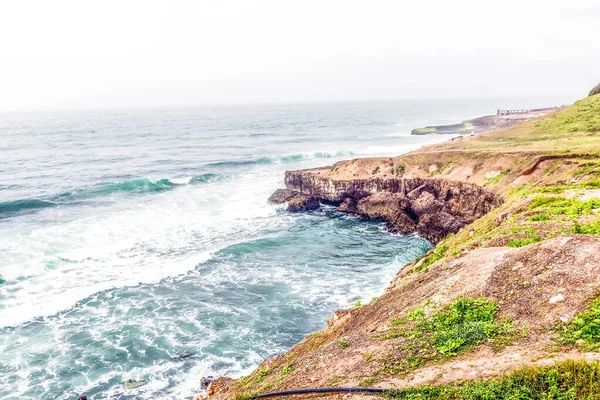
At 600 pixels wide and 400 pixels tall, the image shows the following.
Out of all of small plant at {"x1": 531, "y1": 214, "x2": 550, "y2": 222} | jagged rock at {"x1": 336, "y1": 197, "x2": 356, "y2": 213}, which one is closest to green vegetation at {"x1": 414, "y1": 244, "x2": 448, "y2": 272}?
small plant at {"x1": 531, "y1": 214, "x2": 550, "y2": 222}

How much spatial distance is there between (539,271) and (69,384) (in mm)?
20210

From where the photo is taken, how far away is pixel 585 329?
30.5 feet

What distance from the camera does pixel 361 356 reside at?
10805 mm

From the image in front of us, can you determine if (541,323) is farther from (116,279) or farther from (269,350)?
(116,279)

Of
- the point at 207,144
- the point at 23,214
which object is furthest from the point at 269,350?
the point at 207,144

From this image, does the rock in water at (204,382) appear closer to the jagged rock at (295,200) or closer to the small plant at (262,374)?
the small plant at (262,374)

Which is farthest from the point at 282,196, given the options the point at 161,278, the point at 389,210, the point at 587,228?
the point at 587,228

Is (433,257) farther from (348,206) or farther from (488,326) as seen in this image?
(348,206)

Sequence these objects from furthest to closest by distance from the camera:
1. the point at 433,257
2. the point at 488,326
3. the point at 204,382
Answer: the point at 433,257 → the point at 204,382 → the point at 488,326

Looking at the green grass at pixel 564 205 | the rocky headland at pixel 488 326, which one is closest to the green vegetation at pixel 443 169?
the rocky headland at pixel 488 326

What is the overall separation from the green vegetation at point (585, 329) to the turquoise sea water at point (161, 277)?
14058 mm

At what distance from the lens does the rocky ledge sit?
113ft

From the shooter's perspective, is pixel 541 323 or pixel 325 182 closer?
pixel 541 323

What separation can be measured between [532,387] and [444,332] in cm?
281
